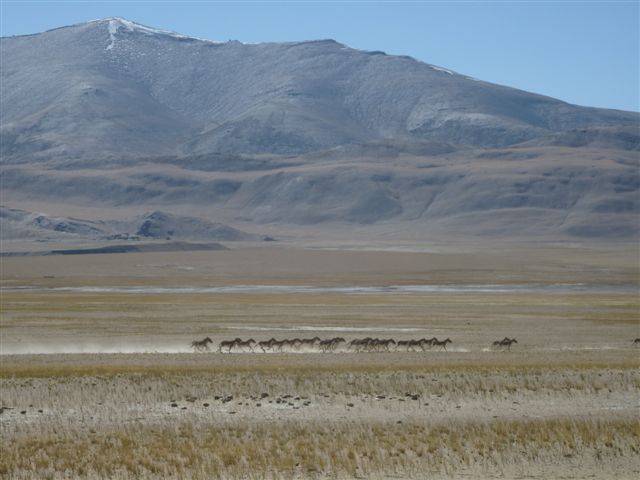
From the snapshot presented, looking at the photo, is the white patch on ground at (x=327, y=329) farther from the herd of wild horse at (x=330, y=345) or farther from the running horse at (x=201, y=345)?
the running horse at (x=201, y=345)

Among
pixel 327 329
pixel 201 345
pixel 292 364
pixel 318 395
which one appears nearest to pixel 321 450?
pixel 318 395

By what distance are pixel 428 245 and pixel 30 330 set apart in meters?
128

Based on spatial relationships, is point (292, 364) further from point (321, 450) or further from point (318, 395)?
point (321, 450)

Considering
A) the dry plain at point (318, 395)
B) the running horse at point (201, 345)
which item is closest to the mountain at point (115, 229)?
the dry plain at point (318, 395)

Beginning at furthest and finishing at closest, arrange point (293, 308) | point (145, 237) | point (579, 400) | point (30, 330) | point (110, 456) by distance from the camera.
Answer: point (145, 237)
point (293, 308)
point (30, 330)
point (579, 400)
point (110, 456)

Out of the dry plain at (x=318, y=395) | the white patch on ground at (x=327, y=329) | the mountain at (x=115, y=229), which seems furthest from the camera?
the mountain at (x=115, y=229)

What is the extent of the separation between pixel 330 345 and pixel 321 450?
18222 millimetres

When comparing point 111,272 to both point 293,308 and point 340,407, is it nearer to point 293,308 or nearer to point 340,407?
point 293,308

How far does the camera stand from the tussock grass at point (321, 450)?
16.5 m

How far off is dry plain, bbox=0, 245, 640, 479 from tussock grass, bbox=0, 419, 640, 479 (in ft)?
0.12

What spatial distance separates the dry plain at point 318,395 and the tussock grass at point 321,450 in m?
0.04

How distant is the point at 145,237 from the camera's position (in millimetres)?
180750

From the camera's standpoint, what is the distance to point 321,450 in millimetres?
17625

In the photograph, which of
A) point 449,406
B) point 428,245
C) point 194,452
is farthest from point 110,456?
point 428,245
